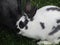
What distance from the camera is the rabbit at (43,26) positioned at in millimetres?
5949

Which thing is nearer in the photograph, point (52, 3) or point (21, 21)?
point (21, 21)

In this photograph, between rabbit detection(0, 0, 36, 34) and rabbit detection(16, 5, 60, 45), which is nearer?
rabbit detection(16, 5, 60, 45)

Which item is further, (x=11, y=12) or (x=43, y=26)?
(x=11, y=12)

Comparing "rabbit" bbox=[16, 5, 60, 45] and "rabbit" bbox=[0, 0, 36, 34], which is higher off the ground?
"rabbit" bbox=[0, 0, 36, 34]

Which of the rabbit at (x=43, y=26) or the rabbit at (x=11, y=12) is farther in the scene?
the rabbit at (x=11, y=12)

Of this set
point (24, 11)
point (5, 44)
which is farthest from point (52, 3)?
point (5, 44)

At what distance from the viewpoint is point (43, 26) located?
5988mm

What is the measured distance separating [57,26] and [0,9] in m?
1.23

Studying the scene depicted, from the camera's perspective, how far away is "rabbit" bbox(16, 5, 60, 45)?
5.95m

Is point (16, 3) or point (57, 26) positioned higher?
point (16, 3)

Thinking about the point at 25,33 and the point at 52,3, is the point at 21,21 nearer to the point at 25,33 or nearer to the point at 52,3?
the point at 25,33

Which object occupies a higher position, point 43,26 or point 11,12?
point 11,12

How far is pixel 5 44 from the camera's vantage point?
238 inches

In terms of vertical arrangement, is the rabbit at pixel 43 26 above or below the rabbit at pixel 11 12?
below
